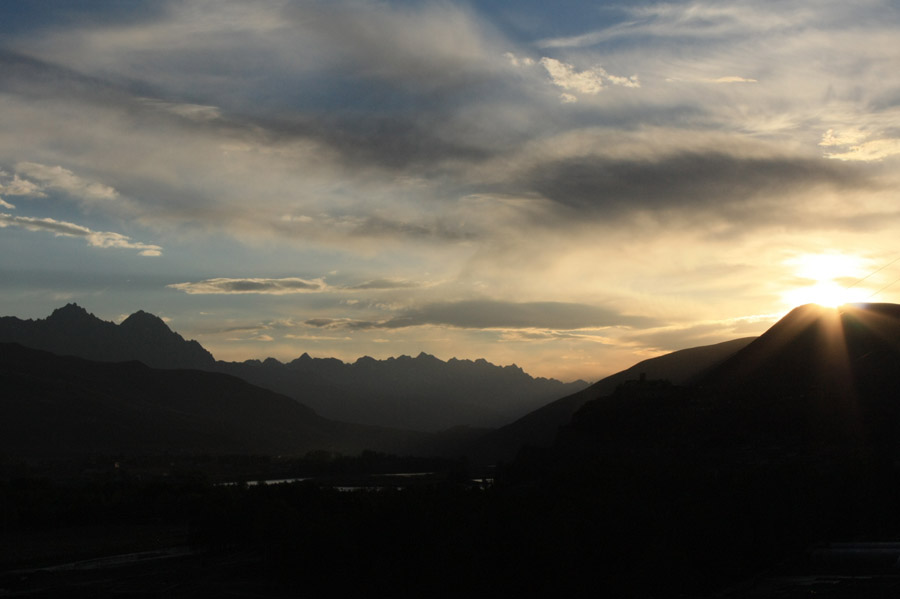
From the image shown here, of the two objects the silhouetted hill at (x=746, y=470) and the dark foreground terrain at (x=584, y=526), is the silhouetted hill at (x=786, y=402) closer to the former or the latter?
the silhouetted hill at (x=746, y=470)

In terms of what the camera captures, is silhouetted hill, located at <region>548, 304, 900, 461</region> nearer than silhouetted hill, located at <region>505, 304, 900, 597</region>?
No

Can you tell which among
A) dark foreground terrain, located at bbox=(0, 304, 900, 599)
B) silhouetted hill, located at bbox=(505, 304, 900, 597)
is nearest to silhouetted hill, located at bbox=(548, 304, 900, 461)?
silhouetted hill, located at bbox=(505, 304, 900, 597)

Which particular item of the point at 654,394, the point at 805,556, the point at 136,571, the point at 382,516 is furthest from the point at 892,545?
the point at 654,394

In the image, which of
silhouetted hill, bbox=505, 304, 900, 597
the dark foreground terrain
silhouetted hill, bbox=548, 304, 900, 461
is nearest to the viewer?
the dark foreground terrain

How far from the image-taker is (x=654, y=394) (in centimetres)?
15088

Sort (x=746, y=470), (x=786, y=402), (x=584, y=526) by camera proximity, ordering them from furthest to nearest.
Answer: (x=786, y=402)
(x=746, y=470)
(x=584, y=526)

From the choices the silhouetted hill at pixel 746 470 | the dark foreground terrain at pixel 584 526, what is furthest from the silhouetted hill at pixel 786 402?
the dark foreground terrain at pixel 584 526

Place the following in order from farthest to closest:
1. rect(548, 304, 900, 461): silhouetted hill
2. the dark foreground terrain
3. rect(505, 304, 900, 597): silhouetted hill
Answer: rect(548, 304, 900, 461): silhouetted hill < rect(505, 304, 900, 597): silhouetted hill < the dark foreground terrain

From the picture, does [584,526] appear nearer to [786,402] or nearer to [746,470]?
[746,470]

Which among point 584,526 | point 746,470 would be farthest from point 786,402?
point 584,526

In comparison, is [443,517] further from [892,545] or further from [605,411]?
[605,411]

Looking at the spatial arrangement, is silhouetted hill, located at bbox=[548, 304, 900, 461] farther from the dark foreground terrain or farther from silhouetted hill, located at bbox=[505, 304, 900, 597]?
the dark foreground terrain

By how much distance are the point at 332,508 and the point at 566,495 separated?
29.3 metres

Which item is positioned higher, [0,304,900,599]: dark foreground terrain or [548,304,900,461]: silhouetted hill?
[548,304,900,461]: silhouetted hill
